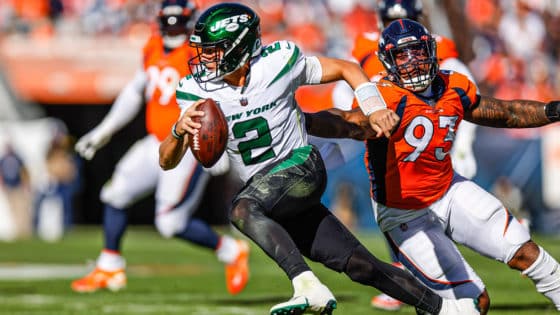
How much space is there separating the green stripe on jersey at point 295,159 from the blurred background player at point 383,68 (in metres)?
1.76

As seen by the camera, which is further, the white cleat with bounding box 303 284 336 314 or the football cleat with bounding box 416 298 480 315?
the football cleat with bounding box 416 298 480 315

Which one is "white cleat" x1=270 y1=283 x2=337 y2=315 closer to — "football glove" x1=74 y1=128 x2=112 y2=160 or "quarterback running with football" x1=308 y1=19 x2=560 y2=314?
"quarterback running with football" x1=308 y1=19 x2=560 y2=314

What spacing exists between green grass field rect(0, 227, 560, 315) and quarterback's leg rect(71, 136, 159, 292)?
143 mm

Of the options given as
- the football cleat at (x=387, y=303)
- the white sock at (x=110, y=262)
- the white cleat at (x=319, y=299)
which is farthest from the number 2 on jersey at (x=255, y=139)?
the white sock at (x=110, y=262)

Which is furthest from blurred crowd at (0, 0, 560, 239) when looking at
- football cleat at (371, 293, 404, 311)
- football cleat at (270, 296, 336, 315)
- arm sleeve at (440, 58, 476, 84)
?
football cleat at (270, 296, 336, 315)

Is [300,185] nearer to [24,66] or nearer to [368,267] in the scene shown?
[368,267]

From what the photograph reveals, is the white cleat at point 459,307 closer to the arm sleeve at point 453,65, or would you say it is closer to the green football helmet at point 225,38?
the green football helmet at point 225,38

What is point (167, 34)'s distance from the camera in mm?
8211

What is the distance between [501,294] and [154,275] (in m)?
4.03

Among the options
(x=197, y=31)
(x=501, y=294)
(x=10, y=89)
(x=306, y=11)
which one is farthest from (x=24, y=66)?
(x=197, y=31)

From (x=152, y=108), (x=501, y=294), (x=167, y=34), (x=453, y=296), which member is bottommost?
(x=501, y=294)

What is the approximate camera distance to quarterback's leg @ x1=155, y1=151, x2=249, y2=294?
8016 millimetres

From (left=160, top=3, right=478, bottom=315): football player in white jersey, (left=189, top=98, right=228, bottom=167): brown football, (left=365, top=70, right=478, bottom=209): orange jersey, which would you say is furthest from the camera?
(left=365, top=70, right=478, bottom=209): orange jersey

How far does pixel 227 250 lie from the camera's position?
27.1ft
